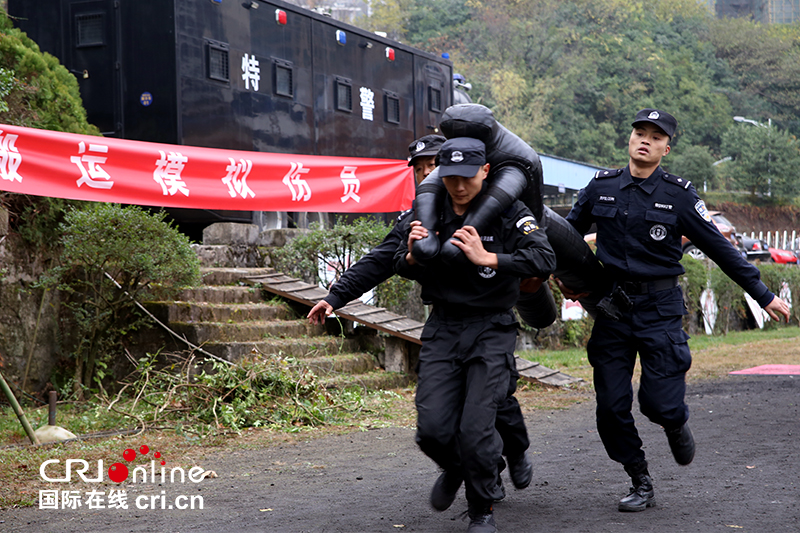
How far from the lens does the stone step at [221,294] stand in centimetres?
923

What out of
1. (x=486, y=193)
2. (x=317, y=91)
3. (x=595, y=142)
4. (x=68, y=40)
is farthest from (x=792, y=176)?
(x=486, y=193)

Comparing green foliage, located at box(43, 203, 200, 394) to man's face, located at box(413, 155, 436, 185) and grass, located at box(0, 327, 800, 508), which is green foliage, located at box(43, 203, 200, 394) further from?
man's face, located at box(413, 155, 436, 185)

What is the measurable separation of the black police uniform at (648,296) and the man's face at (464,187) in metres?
0.98

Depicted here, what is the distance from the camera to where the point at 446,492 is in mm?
4148

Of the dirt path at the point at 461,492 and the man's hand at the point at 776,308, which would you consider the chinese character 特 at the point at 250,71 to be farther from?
the man's hand at the point at 776,308

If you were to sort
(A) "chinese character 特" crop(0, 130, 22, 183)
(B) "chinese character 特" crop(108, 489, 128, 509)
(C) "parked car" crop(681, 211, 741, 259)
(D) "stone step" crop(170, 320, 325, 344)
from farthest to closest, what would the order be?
(C) "parked car" crop(681, 211, 741, 259)
(D) "stone step" crop(170, 320, 325, 344)
(A) "chinese character 特" crop(0, 130, 22, 183)
(B) "chinese character 特" crop(108, 489, 128, 509)

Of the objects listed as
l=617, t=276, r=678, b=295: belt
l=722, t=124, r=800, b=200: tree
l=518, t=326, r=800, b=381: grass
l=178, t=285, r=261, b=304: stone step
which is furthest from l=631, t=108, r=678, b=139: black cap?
l=722, t=124, r=800, b=200: tree

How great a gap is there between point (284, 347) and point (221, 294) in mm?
1231

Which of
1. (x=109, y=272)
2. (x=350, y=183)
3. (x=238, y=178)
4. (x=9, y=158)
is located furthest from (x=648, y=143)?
(x=350, y=183)

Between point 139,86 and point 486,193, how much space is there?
802 centimetres

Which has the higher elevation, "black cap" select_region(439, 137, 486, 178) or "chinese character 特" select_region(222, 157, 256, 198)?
"chinese character 特" select_region(222, 157, 256, 198)

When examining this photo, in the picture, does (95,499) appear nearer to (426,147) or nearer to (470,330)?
(470,330)

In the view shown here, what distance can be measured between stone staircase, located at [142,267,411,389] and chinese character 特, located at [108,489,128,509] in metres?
3.02

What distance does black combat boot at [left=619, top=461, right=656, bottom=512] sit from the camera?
4.25m
